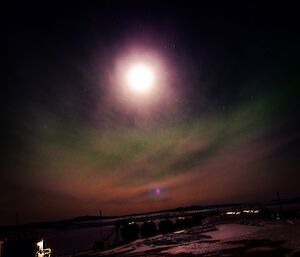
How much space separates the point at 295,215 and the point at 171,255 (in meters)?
36.7

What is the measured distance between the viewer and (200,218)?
6862cm

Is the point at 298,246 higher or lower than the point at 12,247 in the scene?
lower

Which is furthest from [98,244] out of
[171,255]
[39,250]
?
[171,255]

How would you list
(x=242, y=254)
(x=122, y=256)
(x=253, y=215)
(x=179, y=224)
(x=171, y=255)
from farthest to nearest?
(x=179, y=224) < (x=253, y=215) < (x=122, y=256) < (x=171, y=255) < (x=242, y=254)

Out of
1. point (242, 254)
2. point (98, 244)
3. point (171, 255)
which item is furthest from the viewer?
point (98, 244)

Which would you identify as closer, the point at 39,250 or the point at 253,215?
the point at 39,250

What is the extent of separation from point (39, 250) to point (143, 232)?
128 ft

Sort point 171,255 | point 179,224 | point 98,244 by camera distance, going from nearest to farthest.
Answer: point 171,255, point 98,244, point 179,224

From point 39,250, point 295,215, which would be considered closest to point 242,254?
point 39,250

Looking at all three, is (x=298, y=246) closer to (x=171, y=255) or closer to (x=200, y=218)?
(x=171, y=255)

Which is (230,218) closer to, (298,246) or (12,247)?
(298,246)

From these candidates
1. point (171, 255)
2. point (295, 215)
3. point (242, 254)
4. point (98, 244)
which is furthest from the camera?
point (295, 215)

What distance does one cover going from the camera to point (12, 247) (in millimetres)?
22891

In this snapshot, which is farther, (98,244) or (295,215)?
(295,215)
